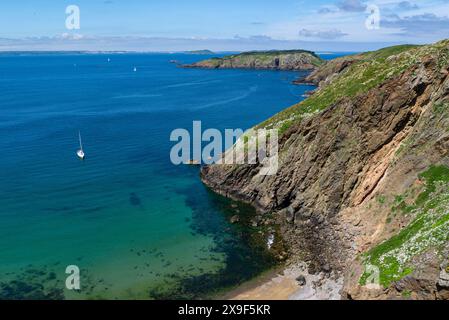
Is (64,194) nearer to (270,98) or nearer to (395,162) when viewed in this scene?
(395,162)

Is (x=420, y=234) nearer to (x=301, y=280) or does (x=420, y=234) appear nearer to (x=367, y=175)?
(x=301, y=280)

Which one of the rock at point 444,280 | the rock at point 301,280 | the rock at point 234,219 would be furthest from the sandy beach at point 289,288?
the rock at point 234,219

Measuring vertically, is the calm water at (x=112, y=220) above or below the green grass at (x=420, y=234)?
below

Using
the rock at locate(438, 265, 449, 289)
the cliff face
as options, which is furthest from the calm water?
the rock at locate(438, 265, 449, 289)

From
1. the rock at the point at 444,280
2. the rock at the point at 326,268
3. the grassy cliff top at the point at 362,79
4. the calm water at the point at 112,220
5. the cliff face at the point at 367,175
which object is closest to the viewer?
the rock at the point at 444,280

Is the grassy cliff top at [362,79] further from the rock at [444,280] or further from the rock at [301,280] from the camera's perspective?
the rock at [444,280]

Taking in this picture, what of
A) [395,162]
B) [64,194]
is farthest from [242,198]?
[64,194]

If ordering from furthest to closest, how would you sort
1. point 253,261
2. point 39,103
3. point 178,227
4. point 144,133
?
1. point 39,103
2. point 144,133
3. point 178,227
4. point 253,261
